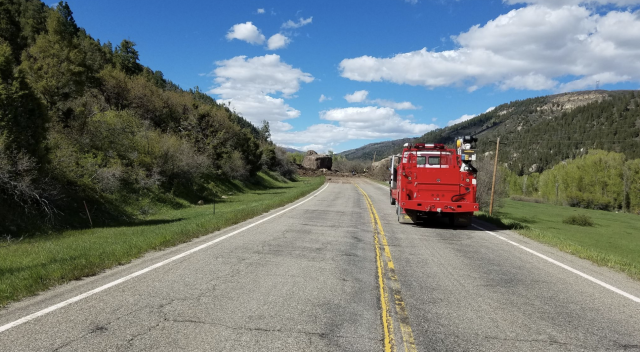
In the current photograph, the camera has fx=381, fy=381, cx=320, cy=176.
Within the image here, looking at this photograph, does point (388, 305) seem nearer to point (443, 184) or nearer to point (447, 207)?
point (447, 207)

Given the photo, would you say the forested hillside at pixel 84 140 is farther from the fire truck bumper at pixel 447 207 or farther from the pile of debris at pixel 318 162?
the pile of debris at pixel 318 162

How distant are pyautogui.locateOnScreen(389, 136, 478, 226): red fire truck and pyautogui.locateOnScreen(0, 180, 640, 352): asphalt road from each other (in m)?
5.16

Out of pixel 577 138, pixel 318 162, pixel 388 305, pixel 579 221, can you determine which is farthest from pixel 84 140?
pixel 577 138

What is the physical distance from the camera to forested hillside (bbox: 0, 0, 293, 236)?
13812 millimetres

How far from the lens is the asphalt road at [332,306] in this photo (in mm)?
3982

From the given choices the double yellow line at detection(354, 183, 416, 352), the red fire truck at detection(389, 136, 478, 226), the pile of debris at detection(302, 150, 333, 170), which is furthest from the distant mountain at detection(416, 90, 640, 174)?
the double yellow line at detection(354, 183, 416, 352)

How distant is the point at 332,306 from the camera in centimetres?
512

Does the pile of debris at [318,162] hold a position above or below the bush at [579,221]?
above

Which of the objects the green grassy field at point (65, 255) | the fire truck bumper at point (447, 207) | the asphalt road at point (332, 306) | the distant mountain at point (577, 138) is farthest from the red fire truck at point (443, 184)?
the distant mountain at point (577, 138)

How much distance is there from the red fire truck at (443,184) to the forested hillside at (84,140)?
44.5 feet

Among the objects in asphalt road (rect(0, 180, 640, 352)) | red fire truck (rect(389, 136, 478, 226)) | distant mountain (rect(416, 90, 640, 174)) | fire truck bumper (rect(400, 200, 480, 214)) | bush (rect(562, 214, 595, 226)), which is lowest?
bush (rect(562, 214, 595, 226))

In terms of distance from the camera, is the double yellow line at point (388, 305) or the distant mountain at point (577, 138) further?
the distant mountain at point (577, 138)

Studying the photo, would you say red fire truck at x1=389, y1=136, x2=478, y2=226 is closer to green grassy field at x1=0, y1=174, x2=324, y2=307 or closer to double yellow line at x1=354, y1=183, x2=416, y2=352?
double yellow line at x1=354, y1=183, x2=416, y2=352

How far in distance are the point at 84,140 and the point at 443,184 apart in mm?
20679
